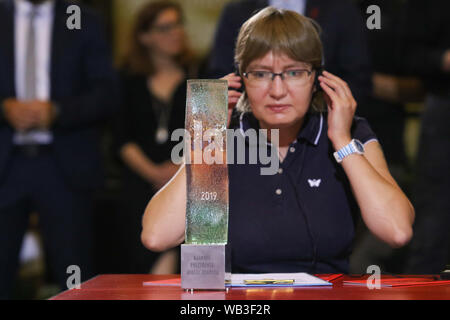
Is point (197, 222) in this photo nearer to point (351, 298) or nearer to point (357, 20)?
point (351, 298)

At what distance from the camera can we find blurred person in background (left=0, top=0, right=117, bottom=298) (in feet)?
→ 9.54

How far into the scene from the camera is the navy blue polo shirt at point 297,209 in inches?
73.5

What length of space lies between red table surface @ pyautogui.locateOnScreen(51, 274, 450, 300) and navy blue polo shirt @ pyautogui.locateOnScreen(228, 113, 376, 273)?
0.32m

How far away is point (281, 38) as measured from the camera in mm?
1850

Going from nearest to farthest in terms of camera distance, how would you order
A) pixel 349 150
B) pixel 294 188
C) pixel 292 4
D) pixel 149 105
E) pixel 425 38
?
pixel 349 150 → pixel 294 188 → pixel 292 4 → pixel 425 38 → pixel 149 105

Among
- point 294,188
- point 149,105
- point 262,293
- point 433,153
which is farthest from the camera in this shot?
point 149,105

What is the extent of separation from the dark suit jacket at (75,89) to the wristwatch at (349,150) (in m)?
1.49

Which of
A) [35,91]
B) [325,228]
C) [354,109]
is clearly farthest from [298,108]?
[35,91]

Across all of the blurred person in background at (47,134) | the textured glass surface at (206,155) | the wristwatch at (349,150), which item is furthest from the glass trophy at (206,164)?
the blurred person in background at (47,134)

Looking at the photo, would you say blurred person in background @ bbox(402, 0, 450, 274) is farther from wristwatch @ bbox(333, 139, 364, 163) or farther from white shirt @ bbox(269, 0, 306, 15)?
wristwatch @ bbox(333, 139, 364, 163)

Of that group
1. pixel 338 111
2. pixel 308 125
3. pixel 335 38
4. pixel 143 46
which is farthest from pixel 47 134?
pixel 338 111

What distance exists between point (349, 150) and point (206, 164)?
1.68ft

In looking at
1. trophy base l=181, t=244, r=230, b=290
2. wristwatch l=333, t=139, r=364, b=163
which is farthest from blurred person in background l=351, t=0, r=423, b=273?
trophy base l=181, t=244, r=230, b=290

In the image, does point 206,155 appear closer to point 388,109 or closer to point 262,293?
point 262,293
